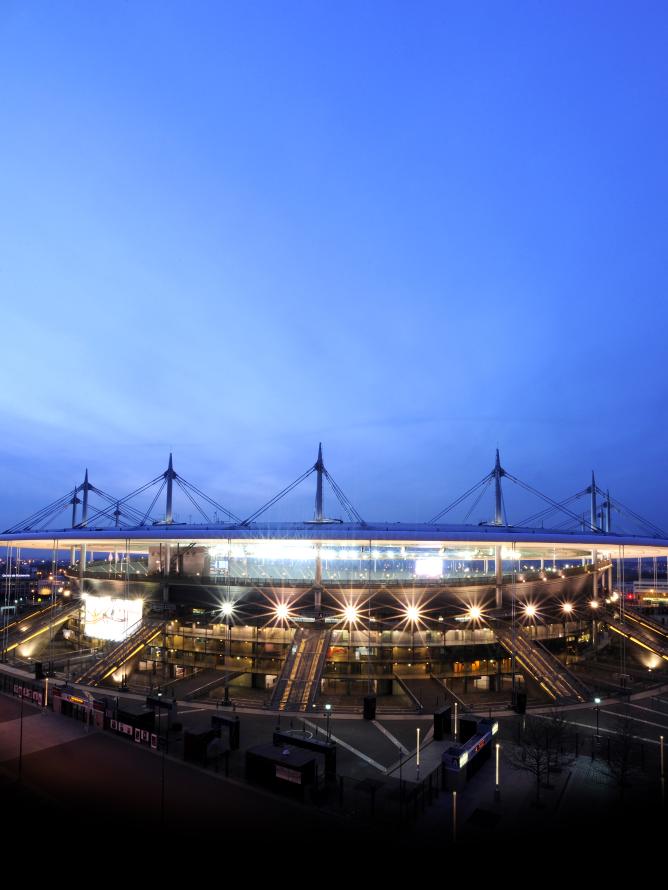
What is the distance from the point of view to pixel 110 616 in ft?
155

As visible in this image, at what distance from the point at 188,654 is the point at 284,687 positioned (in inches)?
501

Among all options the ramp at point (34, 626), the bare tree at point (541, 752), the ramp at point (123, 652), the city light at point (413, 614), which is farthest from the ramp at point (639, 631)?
the ramp at point (34, 626)

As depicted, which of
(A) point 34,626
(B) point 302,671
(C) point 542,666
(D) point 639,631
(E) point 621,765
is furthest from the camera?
(A) point 34,626

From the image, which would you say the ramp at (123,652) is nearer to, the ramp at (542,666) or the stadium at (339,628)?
the stadium at (339,628)

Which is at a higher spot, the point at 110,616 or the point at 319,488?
the point at 319,488

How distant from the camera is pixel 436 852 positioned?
600 inches

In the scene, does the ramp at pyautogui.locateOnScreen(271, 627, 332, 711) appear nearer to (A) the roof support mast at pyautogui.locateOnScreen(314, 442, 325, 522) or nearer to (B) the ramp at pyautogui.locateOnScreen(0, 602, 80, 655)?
(A) the roof support mast at pyautogui.locateOnScreen(314, 442, 325, 522)

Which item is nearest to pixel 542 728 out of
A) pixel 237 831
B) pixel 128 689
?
pixel 237 831

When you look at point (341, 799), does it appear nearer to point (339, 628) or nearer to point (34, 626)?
point (339, 628)

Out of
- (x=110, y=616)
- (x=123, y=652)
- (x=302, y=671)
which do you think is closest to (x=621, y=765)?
(x=302, y=671)

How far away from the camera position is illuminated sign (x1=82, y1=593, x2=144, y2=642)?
45375mm

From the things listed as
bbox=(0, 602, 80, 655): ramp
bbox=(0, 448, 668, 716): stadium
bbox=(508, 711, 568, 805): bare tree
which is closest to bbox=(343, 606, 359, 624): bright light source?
bbox=(0, 448, 668, 716): stadium

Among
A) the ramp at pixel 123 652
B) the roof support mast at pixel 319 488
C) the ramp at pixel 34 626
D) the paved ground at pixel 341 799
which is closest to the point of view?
the paved ground at pixel 341 799

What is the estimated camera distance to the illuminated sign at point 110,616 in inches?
1786
